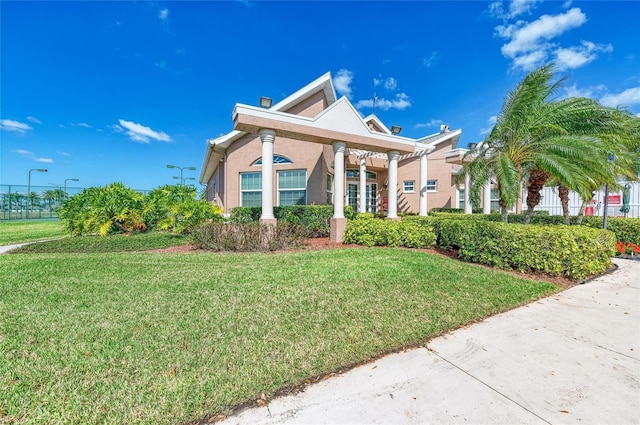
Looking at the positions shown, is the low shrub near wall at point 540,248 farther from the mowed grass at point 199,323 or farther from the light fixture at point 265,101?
the light fixture at point 265,101

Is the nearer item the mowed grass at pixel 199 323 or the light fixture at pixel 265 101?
the mowed grass at pixel 199 323

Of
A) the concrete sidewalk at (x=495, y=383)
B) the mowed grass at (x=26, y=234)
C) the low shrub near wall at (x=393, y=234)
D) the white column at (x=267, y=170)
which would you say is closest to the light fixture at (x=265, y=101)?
the white column at (x=267, y=170)

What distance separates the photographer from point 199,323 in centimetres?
339

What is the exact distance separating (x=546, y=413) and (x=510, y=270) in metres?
4.66

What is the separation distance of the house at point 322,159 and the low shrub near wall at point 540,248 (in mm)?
4231

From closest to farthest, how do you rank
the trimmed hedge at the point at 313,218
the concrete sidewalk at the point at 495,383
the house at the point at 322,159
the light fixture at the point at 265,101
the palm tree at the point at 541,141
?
the concrete sidewalk at the point at 495,383 < the palm tree at the point at 541,141 < the house at the point at 322,159 < the trimmed hedge at the point at 313,218 < the light fixture at the point at 265,101

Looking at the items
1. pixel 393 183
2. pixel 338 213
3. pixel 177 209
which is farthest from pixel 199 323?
pixel 393 183

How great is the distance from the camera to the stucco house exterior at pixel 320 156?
9172mm

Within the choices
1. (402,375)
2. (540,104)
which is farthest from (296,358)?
(540,104)

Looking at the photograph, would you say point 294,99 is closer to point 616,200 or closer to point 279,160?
point 279,160

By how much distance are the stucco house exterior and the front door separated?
64 millimetres

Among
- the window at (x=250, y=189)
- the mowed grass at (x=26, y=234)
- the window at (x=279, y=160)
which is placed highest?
the window at (x=279, y=160)

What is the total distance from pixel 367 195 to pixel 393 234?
9.99 m

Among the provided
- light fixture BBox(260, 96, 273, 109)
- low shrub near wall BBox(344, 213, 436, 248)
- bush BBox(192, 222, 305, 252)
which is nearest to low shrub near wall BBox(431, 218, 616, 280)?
low shrub near wall BBox(344, 213, 436, 248)
